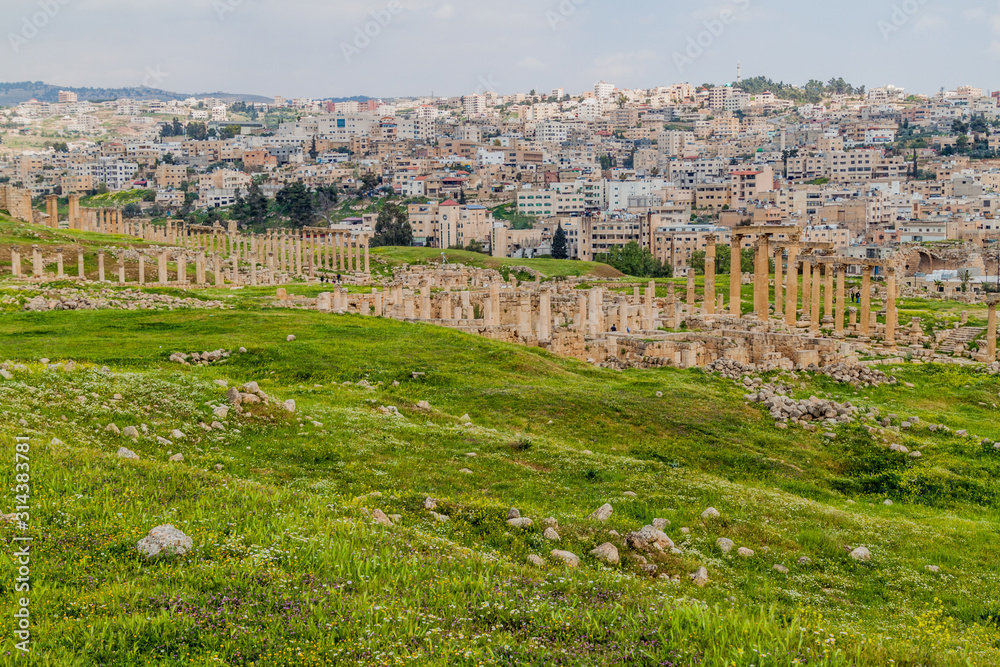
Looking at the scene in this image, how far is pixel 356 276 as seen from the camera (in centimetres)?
7181

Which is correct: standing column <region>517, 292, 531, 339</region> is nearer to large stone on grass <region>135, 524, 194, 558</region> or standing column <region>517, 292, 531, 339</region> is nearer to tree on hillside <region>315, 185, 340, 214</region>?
large stone on grass <region>135, 524, 194, 558</region>

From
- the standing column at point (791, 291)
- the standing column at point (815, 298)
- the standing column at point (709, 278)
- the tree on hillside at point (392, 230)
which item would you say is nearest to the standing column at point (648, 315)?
the standing column at point (709, 278)

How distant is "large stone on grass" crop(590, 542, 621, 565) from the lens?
11.1 meters

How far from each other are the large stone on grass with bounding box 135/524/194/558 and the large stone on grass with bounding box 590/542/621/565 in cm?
457

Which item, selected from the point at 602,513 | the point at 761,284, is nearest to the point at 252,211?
the point at 761,284

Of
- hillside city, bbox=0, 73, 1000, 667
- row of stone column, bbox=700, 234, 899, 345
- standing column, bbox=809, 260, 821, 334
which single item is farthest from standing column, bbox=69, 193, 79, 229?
standing column, bbox=809, 260, 821, 334

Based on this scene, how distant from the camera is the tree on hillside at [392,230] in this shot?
382ft

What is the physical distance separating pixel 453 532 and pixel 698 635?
158 inches

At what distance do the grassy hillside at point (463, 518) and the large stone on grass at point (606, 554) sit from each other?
211 mm

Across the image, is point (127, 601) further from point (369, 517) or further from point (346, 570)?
point (369, 517)

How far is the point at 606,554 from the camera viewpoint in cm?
1129

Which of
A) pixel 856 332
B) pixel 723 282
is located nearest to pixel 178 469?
pixel 856 332

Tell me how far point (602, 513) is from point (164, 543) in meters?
6.13

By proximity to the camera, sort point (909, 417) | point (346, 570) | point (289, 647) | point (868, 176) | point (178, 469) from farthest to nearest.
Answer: point (868, 176) → point (909, 417) → point (178, 469) → point (346, 570) → point (289, 647)
